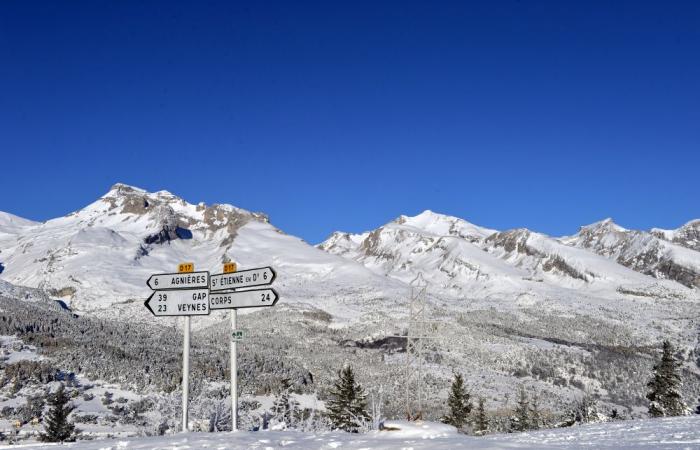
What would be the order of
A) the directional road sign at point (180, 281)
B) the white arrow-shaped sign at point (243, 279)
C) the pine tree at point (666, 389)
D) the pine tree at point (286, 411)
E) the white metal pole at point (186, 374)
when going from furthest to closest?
1. the pine tree at point (666, 389)
2. the pine tree at point (286, 411)
3. the directional road sign at point (180, 281)
4. the white metal pole at point (186, 374)
5. the white arrow-shaped sign at point (243, 279)

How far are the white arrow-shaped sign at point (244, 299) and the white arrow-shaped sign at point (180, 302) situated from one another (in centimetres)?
25

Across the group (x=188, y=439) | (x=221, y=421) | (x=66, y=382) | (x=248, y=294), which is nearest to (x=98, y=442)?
(x=188, y=439)

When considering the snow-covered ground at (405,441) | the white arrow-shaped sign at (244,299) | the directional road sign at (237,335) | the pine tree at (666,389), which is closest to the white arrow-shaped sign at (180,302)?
the white arrow-shaped sign at (244,299)

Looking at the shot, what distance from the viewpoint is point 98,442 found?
13742 mm

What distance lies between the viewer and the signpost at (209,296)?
14156mm

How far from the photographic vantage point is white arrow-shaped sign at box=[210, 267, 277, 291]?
1412 centimetres

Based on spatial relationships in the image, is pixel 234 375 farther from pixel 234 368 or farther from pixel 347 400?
pixel 347 400

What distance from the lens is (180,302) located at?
50.3 feet

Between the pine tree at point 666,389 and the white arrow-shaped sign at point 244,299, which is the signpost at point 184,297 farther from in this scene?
A: the pine tree at point 666,389

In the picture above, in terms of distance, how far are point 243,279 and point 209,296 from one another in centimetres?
122

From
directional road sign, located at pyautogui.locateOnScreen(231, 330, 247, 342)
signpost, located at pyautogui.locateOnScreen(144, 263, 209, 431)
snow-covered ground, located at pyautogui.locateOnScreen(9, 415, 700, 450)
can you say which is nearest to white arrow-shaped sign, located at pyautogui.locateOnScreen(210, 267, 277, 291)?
signpost, located at pyautogui.locateOnScreen(144, 263, 209, 431)

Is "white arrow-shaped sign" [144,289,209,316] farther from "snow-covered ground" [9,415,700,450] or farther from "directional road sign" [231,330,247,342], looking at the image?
"snow-covered ground" [9,415,700,450]

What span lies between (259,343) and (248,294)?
170 m

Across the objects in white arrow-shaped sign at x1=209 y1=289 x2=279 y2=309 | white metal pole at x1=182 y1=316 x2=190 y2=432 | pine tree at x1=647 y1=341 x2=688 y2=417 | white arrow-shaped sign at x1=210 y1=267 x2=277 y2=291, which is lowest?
pine tree at x1=647 y1=341 x2=688 y2=417
